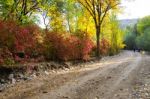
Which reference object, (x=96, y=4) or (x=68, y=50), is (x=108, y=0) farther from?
(x=68, y=50)

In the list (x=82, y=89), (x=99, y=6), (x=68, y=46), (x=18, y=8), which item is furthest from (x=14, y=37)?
(x=99, y=6)

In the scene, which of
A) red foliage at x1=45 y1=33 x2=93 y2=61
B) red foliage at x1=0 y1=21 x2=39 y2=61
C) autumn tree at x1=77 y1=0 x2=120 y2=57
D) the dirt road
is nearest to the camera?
the dirt road

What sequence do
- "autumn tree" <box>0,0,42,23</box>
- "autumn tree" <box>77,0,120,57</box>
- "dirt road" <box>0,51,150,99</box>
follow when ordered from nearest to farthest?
1. "dirt road" <box>0,51,150,99</box>
2. "autumn tree" <box>0,0,42,23</box>
3. "autumn tree" <box>77,0,120,57</box>

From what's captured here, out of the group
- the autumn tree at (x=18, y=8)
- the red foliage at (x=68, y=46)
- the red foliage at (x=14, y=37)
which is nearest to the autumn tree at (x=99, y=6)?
the red foliage at (x=68, y=46)

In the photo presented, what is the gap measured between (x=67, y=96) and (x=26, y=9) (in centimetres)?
2162

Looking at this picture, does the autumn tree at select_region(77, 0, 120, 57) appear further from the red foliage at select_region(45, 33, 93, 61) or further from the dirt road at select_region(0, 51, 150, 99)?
the dirt road at select_region(0, 51, 150, 99)

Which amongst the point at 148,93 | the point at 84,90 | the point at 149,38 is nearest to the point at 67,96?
the point at 84,90

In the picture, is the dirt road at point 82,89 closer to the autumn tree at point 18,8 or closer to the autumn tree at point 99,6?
the autumn tree at point 18,8

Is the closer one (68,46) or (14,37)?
(14,37)

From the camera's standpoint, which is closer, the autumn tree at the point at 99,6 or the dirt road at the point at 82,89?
the dirt road at the point at 82,89

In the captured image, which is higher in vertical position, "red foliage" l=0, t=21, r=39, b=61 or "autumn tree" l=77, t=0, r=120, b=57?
"autumn tree" l=77, t=0, r=120, b=57

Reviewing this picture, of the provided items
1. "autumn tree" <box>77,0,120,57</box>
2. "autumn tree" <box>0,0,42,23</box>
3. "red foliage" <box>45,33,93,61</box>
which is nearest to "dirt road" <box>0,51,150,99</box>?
"red foliage" <box>45,33,93,61</box>

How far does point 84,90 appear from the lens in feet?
51.4

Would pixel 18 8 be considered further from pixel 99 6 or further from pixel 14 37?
pixel 14 37
